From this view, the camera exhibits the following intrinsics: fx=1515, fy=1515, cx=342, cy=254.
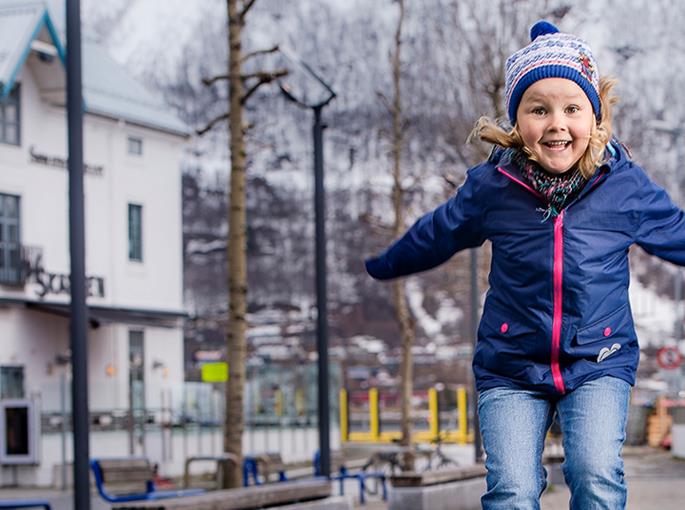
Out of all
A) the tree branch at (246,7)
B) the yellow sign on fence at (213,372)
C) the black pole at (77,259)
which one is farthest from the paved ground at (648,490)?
the tree branch at (246,7)

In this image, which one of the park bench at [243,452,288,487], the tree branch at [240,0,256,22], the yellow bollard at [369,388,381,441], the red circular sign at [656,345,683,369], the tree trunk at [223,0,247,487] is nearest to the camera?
the tree branch at [240,0,256,22]

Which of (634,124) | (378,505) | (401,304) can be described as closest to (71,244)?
(378,505)

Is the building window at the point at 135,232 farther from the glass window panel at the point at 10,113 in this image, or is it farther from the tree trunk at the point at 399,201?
the tree trunk at the point at 399,201

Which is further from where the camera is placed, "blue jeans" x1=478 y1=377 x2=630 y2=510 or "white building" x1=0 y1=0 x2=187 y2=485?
"white building" x1=0 y1=0 x2=187 y2=485

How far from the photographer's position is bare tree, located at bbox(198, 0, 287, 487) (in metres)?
14.6

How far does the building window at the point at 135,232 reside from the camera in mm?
37281

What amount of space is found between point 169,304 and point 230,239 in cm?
2463

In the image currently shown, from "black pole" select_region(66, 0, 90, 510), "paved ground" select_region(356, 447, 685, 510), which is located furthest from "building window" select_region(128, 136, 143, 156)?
"black pole" select_region(66, 0, 90, 510)

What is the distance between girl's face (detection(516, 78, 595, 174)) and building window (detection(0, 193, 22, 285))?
29.3m

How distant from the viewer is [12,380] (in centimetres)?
3300

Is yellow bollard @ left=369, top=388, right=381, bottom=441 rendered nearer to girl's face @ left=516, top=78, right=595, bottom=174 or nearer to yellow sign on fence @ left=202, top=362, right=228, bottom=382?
yellow sign on fence @ left=202, top=362, right=228, bottom=382

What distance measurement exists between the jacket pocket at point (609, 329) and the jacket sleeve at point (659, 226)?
216 mm

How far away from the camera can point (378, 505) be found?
17172 mm

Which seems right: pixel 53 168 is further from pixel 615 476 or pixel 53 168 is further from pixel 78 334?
pixel 615 476
